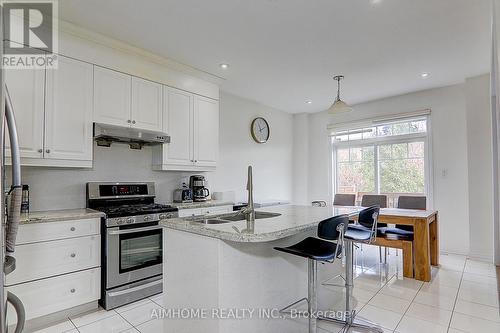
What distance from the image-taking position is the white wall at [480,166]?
3.81 meters

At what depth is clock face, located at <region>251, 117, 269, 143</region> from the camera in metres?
5.11

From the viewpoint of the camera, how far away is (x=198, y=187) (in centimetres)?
383

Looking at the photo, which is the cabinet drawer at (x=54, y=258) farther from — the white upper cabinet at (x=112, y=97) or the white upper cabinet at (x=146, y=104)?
the white upper cabinet at (x=146, y=104)

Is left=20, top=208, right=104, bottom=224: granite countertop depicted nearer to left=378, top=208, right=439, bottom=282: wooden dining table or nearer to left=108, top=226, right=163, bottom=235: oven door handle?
left=108, top=226, right=163, bottom=235: oven door handle

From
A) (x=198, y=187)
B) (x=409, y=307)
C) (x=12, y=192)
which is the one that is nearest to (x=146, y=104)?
(x=198, y=187)

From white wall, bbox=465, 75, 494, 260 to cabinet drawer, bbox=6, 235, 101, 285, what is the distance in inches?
193

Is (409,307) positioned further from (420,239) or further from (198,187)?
(198,187)

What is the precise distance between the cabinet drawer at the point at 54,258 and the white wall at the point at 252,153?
2.14 metres

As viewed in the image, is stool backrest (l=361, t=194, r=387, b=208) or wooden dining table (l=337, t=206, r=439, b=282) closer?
wooden dining table (l=337, t=206, r=439, b=282)

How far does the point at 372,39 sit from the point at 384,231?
2483mm

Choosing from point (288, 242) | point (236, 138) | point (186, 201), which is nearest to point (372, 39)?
point (288, 242)

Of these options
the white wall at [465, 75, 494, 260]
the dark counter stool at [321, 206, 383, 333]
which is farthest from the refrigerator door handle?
the white wall at [465, 75, 494, 260]

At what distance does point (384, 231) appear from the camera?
12.2 ft

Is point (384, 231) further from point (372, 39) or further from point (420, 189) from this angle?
point (372, 39)
